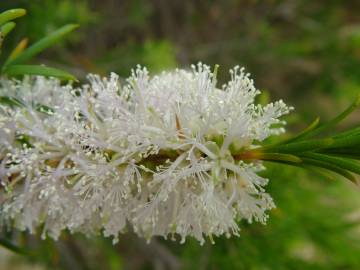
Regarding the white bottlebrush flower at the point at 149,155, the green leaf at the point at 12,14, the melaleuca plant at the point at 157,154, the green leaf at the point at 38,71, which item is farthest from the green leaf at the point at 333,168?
the green leaf at the point at 12,14

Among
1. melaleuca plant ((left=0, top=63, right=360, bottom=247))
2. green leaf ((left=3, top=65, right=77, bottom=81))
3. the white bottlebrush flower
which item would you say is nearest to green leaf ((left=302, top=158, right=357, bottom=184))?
melaleuca plant ((left=0, top=63, right=360, bottom=247))

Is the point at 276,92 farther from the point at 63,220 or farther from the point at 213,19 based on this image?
the point at 63,220

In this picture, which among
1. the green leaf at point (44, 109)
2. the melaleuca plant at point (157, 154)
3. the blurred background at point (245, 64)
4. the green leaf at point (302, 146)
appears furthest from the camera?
the blurred background at point (245, 64)

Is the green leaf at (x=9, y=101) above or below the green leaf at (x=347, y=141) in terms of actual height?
above

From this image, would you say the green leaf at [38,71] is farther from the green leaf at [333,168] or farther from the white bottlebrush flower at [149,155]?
the green leaf at [333,168]

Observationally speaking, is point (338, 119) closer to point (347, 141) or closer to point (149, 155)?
point (347, 141)

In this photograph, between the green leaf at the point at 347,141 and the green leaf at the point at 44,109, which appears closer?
the green leaf at the point at 347,141
